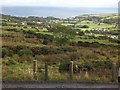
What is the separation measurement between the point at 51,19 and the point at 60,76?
58138mm

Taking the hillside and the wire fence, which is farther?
the hillside

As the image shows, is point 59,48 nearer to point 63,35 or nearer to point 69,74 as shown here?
point 63,35

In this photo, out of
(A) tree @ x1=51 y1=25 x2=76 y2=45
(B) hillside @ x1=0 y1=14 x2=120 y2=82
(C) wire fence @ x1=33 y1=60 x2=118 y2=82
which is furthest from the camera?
(A) tree @ x1=51 y1=25 x2=76 y2=45

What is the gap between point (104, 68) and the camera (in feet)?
53.4

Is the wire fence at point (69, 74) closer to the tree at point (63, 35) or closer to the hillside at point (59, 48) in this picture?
the hillside at point (59, 48)

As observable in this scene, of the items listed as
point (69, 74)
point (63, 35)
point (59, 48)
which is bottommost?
point (59, 48)

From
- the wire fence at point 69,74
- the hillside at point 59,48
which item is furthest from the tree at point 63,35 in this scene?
the wire fence at point 69,74

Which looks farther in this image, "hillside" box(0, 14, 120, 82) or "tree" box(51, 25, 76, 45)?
"tree" box(51, 25, 76, 45)

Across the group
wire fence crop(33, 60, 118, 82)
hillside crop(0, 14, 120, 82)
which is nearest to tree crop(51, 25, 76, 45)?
hillside crop(0, 14, 120, 82)

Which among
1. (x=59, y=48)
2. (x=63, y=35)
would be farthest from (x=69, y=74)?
(x=63, y=35)

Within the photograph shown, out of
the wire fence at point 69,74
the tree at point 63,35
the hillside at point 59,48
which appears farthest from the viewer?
the tree at point 63,35

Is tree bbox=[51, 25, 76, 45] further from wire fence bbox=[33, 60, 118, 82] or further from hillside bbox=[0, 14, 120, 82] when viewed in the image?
wire fence bbox=[33, 60, 118, 82]

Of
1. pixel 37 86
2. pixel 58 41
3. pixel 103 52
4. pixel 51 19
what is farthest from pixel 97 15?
pixel 37 86

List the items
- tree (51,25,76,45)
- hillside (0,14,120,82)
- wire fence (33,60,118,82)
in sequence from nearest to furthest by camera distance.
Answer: wire fence (33,60,118,82)
hillside (0,14,120,82)
tree (51,25,76,45)
